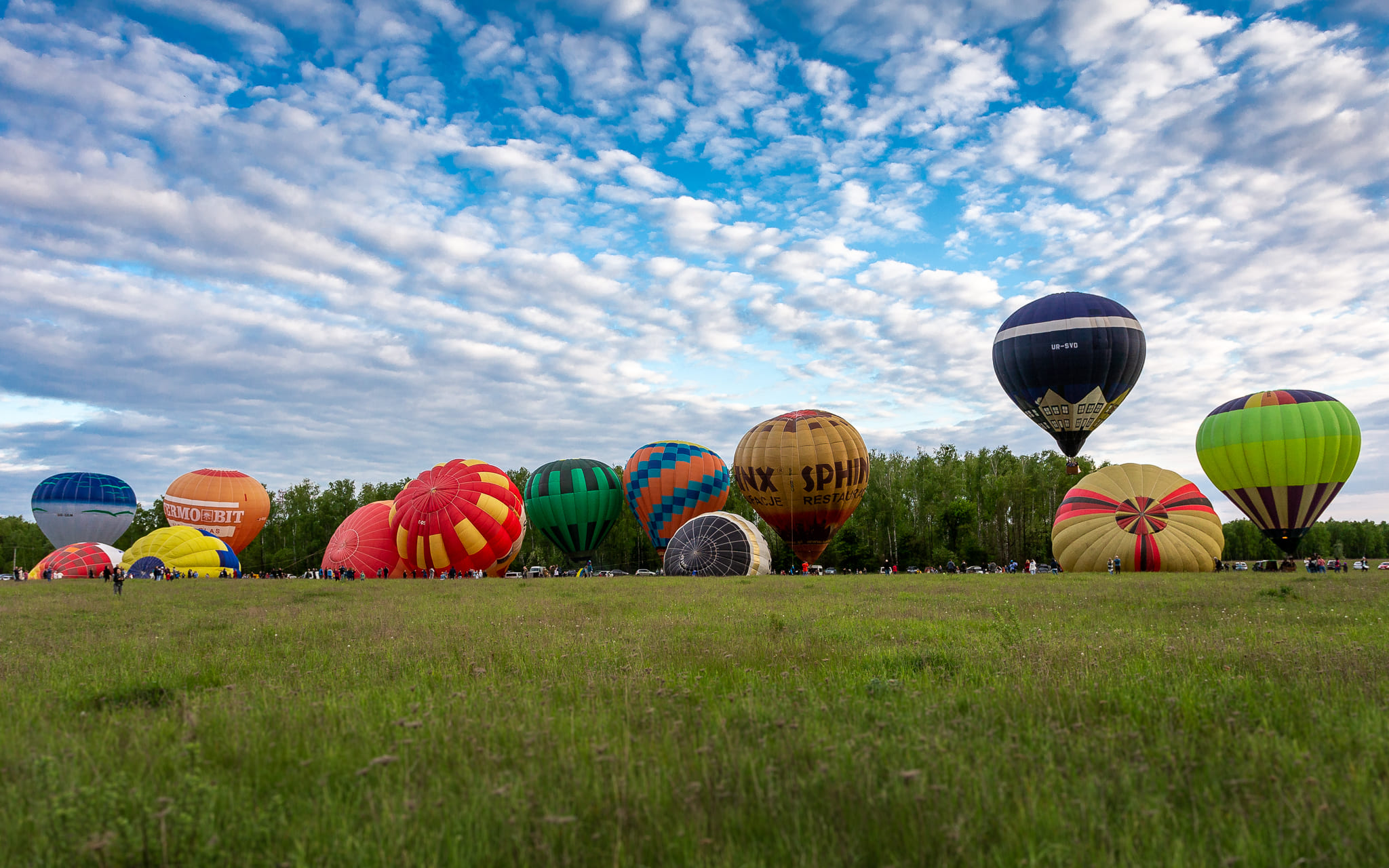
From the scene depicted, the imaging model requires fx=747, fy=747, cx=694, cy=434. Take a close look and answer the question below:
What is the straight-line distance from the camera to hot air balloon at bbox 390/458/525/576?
3928 centimetres

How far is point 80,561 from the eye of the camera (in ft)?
142

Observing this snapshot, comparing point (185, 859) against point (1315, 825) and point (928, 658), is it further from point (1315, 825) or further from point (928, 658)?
point (928, 658)

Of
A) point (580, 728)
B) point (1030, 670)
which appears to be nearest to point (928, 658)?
point (1030, 670)

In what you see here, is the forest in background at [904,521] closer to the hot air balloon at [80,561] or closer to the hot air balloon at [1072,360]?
the hot air balloon at [1072,360]

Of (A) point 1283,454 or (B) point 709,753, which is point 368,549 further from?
(A) point 1283,454

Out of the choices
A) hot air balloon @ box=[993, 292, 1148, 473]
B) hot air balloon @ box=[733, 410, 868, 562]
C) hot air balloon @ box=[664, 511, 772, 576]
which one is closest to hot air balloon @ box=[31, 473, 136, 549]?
hot air balloon @ box=[664, 511, 772, 576]

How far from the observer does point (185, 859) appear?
3.05 metres

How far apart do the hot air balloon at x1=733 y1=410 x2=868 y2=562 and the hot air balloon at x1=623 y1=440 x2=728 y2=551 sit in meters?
5.16

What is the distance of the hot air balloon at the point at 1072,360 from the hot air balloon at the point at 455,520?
27.9 meters

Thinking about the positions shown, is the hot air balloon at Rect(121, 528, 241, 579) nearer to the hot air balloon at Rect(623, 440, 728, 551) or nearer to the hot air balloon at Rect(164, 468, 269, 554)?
the hot air balloon at Rect(164, 468, 269, 554)

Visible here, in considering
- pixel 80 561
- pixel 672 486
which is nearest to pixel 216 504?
pixel 80 561

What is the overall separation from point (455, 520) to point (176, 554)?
17.8m

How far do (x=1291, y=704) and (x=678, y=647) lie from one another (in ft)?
17.0

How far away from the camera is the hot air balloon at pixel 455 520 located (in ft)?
129
